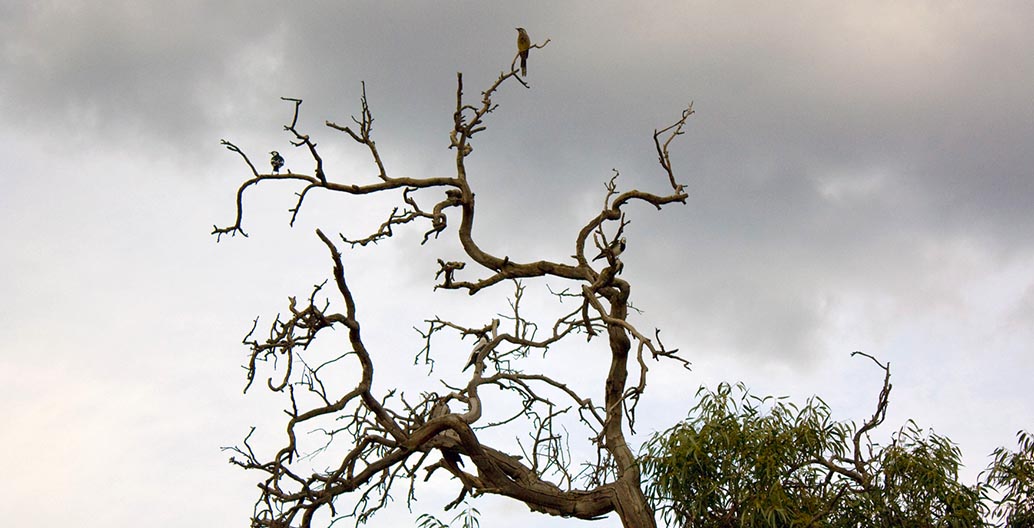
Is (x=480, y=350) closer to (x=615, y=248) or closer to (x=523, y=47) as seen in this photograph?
(x=615, y=248)

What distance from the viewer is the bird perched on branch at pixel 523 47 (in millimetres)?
7690

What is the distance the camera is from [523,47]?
7.70 m

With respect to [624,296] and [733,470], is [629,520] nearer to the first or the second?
[733,470]

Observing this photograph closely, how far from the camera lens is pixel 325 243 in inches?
252

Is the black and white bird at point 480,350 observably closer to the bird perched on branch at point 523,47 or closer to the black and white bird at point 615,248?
the black and white bird at point 615,248

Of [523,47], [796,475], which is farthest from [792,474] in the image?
[523,47]

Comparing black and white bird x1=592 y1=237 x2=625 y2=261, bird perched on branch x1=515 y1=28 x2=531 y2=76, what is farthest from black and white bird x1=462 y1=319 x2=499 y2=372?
bird perched on branch x1=515 y1=28 x2=531 y2=76

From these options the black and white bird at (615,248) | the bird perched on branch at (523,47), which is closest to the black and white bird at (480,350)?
the black and white bird at (615,248)

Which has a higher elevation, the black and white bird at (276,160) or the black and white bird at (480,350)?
the black and white bird at (276,160)

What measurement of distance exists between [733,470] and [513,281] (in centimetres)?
198

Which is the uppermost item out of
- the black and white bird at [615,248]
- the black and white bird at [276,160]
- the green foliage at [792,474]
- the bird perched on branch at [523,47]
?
the bird perched on branch at [523,47]

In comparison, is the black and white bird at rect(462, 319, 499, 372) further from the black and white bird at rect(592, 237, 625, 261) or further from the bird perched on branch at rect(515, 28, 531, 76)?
the bird perched on branch at rect(515, 28, 531, 76)

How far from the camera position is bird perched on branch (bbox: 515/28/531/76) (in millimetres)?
7690

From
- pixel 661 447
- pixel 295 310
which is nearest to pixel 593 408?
pixel 661 447
